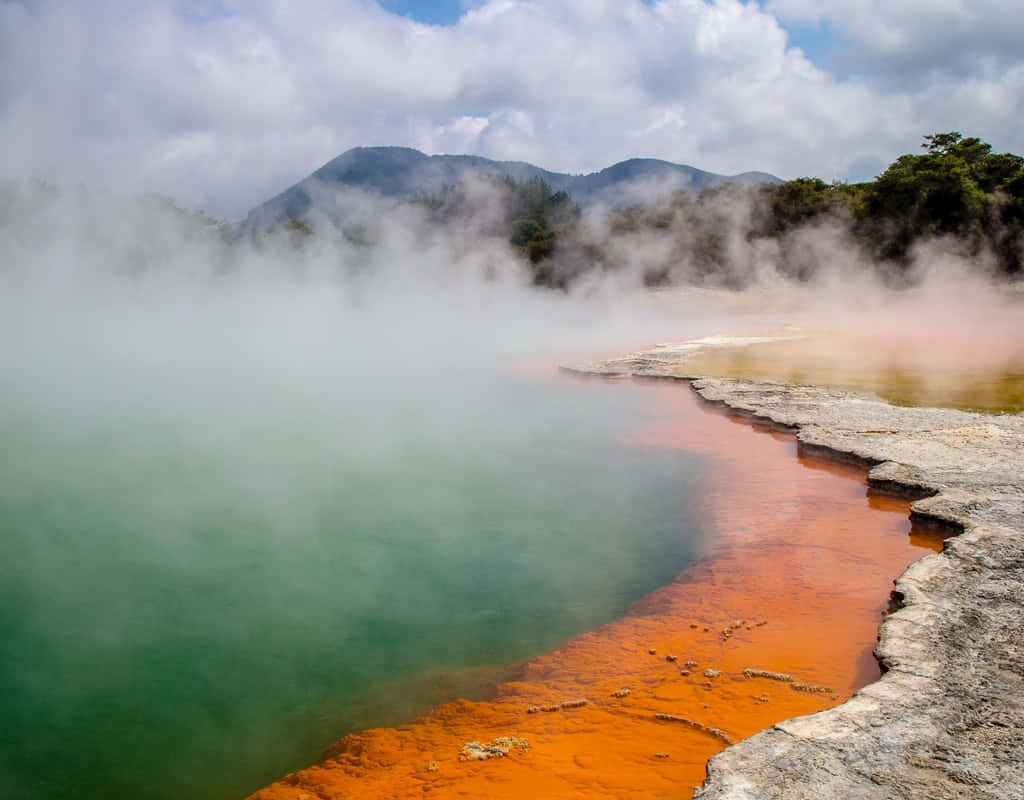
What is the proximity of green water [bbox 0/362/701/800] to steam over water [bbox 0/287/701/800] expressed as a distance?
12mm

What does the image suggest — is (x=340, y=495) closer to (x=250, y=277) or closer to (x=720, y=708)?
(x=720, y=708)

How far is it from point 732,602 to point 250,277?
18727 mm

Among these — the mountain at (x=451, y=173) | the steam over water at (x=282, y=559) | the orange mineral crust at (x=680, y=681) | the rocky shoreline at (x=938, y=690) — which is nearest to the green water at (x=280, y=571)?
the steam over water at (x=282, y=559)

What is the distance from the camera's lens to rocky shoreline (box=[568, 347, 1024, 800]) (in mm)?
1473

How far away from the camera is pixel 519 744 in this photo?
2035 millimetres

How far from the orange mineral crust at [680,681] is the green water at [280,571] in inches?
6.4

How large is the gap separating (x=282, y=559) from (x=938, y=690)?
2806mm

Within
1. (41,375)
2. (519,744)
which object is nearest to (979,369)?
(519,744)

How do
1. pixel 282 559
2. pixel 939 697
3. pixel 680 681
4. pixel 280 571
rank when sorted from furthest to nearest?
pixel 282 559
pixel 280 571
pixel 680 681
pixel 939 697

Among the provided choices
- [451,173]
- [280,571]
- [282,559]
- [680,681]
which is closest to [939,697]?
[680,681]

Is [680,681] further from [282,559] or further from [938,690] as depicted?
[282,559]

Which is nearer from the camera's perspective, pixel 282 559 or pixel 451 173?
pixel 282 559

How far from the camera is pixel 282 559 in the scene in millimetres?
3588

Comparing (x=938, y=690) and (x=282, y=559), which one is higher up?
(x=938, y=690)
